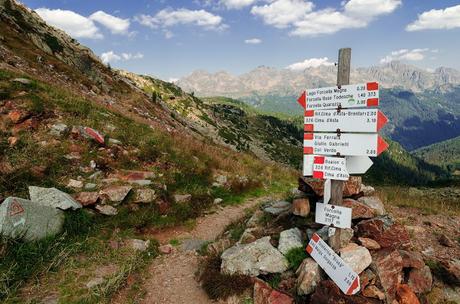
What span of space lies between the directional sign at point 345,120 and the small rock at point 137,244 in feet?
20.4

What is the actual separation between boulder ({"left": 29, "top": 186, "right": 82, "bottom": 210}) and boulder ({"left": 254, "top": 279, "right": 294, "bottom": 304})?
20.3 ft

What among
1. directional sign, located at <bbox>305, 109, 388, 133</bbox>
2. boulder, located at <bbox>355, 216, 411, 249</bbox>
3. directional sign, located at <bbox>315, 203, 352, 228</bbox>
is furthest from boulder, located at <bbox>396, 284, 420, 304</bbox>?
directional sign, located at <bbox>305, 109, 388, 133</bbox>

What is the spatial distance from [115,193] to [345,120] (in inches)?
334

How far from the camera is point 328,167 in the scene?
7.21m

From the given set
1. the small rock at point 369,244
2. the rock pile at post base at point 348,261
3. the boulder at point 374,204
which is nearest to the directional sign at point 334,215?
the rock pile at post base at point 348,261

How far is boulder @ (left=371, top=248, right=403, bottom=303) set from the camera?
6.86 meters

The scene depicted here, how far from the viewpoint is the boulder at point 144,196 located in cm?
1234

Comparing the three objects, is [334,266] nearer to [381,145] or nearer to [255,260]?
[255,260]

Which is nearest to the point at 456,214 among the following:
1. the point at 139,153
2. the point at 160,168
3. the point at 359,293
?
the point at 359,293

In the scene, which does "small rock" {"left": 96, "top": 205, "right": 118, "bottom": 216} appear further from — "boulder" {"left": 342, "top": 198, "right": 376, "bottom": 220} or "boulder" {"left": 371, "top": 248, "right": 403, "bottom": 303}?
"boulder" {"left": 371, "top": 248, "right": 403, "bottom": 303}

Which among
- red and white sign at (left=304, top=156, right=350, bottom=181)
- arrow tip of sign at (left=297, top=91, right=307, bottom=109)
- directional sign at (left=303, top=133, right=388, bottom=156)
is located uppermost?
arrow tip of sign at (left=297, top=91, right=307, bottom=109)

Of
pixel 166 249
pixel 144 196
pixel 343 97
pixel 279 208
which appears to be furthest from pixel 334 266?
pixel 144 196

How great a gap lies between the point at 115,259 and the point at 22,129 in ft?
26.9

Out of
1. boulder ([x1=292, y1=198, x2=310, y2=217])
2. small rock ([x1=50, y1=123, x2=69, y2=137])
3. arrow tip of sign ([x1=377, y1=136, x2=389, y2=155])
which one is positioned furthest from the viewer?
small rock ([x1=50, y1=123, x2=69, y2=137])
